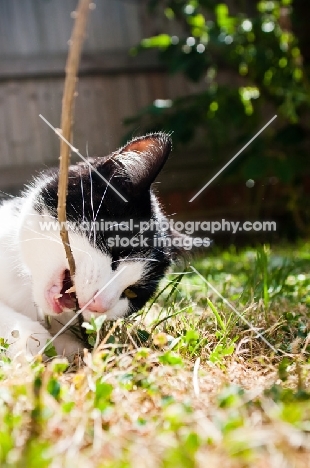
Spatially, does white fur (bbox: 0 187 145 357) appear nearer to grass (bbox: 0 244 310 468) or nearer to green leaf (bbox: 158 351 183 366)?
grass (bbox: 0 244 310 468)

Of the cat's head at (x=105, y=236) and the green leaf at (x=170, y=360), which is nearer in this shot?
the green leaf at (x=170, y=360)

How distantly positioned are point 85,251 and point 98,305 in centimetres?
13

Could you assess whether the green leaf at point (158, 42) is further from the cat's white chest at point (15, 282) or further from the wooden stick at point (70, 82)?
the wooden stick at point (70, 82)

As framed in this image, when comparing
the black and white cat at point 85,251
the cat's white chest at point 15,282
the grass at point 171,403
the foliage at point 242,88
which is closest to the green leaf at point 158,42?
the foliage at point 242,88

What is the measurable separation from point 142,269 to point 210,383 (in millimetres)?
490

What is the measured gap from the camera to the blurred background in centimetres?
353

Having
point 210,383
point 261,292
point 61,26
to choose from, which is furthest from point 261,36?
point 210,383

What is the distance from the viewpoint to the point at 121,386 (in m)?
0.88

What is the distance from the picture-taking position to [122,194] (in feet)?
4.62

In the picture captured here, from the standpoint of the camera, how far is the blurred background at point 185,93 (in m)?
3.53

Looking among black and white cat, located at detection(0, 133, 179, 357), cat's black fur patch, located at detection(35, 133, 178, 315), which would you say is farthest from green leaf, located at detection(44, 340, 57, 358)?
cat's black fur patch, located at detection(35, 133, 178, 315)

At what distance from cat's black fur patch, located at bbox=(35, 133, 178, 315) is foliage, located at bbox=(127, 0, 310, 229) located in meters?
2.06

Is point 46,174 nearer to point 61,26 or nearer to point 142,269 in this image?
point 142,269

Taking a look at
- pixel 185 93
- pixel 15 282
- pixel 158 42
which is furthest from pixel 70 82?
pixel 185 93
